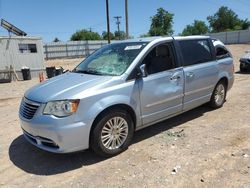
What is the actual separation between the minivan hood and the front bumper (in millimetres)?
365

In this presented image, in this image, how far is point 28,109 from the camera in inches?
167

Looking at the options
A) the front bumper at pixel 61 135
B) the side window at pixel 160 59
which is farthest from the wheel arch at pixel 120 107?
the side window at pixel 160 59

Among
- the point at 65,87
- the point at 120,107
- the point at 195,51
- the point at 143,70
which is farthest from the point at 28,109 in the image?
the point at 195,51

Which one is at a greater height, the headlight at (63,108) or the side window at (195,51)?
the side window at (195,51)

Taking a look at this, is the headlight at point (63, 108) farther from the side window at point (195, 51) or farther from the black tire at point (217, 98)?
the black tire at point (217, 98)

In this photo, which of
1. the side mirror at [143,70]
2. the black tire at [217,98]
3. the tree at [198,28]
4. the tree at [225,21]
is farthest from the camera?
the tree at [198,28]

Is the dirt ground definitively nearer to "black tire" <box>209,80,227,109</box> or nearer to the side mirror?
"black tire" <box>209,80,227,109</box>

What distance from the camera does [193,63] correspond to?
565 centimetres

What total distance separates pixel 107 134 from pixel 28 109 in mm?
1250

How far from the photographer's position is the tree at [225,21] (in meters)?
78.8

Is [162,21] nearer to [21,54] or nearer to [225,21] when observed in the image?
[225,21]

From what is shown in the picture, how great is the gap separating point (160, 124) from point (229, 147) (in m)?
1.59

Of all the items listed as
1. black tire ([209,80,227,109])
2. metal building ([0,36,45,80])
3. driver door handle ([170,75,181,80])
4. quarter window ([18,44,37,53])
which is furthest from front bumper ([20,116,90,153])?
quarter window ([18,44,37,53])

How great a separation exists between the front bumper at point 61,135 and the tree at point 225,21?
80781mm
